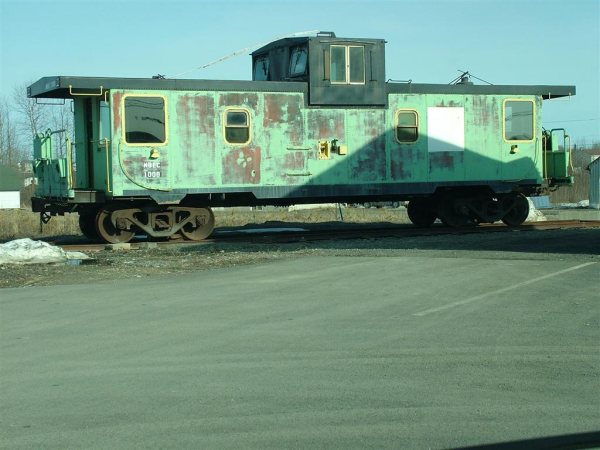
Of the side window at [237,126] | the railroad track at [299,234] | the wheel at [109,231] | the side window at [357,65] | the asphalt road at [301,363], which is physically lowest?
the asphalt road at [301,363]

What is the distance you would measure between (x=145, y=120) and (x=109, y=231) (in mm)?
Result: 2553

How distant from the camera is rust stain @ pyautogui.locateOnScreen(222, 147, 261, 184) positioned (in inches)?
747

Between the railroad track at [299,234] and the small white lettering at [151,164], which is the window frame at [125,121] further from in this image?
the railroad track at [299,234]

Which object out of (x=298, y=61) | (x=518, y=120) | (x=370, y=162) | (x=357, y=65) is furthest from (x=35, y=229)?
(x=518, y=120)

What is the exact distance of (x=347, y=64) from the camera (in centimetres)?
1998

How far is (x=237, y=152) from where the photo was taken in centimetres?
1900

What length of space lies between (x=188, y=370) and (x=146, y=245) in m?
11.0

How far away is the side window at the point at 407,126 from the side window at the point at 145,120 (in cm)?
550

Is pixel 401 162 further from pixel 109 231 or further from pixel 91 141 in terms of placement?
pixel 91 141

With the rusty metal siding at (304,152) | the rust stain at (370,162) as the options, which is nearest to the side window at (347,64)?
the rusty metal siding at (304,152)

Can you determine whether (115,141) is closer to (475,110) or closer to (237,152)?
(237,152)

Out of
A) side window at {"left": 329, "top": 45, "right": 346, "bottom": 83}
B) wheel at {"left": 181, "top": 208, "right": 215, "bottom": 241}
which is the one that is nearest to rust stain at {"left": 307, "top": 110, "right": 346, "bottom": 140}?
side window at {"left": 329, "top": 45, "right": 346, "bottom": 83}

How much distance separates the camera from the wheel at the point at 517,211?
2242cm

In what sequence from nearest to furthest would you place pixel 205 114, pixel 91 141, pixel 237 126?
1. pixel 205 114
2. pixel 237 126
3. pixel 91 141
